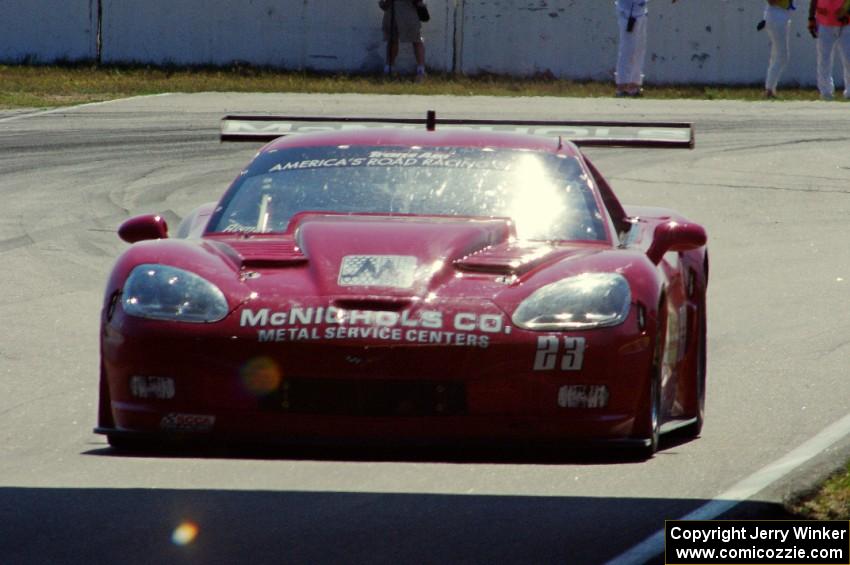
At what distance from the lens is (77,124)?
2067 cm

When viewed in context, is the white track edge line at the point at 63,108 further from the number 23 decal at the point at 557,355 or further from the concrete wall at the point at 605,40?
the number 23 decal at the point at 557,355

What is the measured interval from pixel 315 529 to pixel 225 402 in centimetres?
67

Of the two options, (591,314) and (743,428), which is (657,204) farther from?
(591,314)

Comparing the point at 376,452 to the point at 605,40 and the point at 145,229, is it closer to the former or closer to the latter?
the point at 145,229

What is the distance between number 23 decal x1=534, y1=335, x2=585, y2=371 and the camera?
5348 mm

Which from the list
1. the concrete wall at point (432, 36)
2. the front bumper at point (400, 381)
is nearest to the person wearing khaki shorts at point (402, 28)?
the concrete wall at point (432, 36)

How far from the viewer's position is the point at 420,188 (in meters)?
6.59

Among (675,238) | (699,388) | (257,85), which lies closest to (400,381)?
(675,238)

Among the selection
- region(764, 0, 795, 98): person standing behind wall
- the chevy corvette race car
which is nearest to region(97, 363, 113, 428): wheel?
the chevy corvette race car

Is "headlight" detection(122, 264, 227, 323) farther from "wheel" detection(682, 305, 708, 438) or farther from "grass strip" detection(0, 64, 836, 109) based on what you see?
"grass strip" detection(0, 64, 836, 109)

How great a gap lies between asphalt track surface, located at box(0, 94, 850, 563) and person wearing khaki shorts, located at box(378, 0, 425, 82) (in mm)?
12002

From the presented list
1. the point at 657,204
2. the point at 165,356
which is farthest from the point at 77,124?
the point at 165,356

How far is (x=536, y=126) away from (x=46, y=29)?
2222cm

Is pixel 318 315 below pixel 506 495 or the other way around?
the other way around
